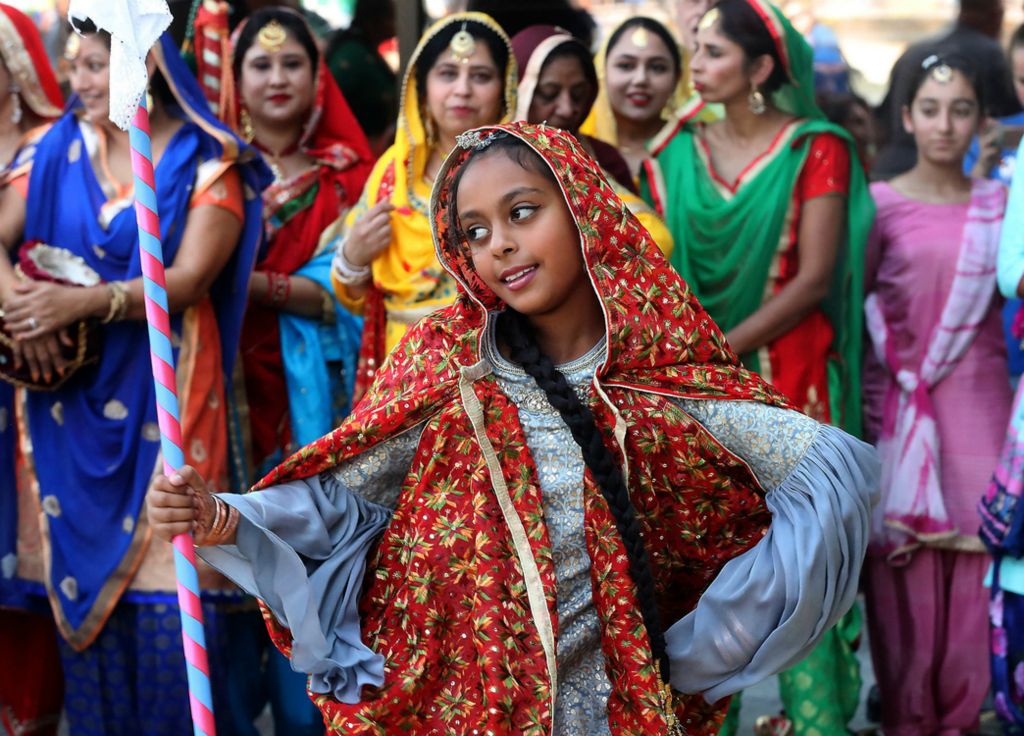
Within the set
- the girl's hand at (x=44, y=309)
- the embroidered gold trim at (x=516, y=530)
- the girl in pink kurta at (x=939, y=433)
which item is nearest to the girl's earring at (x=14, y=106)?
the girl's hand at (x=44, y=309)

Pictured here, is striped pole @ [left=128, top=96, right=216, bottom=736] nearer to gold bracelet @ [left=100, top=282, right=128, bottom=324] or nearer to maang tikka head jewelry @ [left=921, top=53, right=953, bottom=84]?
gold bracelet @ [left=100, top=282, right=128, bottom=324]

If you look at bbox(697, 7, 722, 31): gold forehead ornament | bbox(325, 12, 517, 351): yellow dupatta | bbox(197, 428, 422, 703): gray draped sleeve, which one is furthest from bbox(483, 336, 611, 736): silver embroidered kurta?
bbox(697, 7, 722, 31): gold forehead ornament

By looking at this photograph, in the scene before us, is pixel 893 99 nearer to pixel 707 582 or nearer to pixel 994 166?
pixel 994 166

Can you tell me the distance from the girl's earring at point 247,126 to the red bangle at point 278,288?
1.90 ft

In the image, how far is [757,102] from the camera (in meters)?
4.36

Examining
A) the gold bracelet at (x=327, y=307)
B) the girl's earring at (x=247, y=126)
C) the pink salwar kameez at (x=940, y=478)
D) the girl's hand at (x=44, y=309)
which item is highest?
the girl's earring at (x=247, y=126)

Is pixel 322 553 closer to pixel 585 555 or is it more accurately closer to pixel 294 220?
pixel 585 555

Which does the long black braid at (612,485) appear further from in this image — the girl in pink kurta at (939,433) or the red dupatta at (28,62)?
the red dupatta at (28,62)

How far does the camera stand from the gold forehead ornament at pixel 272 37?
4.67m

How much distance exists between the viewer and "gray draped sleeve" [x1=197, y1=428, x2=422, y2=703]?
8.63 feet

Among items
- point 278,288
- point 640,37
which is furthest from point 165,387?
point 640,37

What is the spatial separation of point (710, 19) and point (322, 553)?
2.31 meters

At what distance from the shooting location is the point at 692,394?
266 centimetres

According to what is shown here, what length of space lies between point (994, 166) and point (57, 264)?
294 centimetres
